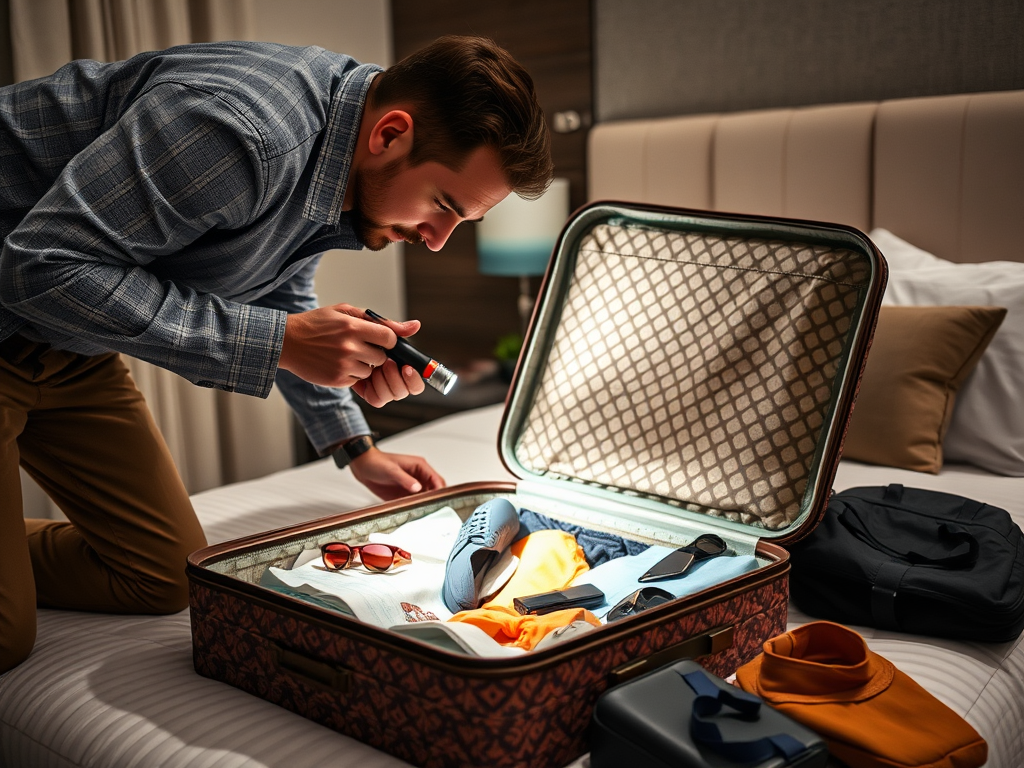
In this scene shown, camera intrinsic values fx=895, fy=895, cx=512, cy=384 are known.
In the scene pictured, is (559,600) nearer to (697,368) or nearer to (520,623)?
(520,623)

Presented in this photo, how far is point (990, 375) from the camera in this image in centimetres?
182

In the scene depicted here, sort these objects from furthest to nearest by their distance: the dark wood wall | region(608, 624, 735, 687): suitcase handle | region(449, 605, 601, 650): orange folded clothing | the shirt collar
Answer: the dark wood wall, the shirt collar, region(449, 605, 601, 650): orange folded clothing, region(608, 624, 735, 687): suitcase handle

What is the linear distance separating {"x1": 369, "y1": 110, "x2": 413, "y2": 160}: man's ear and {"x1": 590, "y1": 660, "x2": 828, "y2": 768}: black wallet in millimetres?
740

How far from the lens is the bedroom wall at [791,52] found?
2.07 metres

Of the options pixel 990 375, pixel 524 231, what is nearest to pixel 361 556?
pixel 990 375

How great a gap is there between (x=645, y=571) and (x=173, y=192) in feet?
2.46

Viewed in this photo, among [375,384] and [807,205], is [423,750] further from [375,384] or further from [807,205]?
[807,205]

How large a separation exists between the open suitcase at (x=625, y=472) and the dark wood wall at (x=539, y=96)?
1.49 m

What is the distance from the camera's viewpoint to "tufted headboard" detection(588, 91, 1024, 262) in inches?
78.2

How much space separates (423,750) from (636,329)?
827 mm

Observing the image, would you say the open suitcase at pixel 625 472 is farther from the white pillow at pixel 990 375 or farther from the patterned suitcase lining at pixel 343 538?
the white pillow at pixel 990 375

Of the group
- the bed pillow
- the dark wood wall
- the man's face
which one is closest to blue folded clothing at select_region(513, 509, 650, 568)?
the man's face

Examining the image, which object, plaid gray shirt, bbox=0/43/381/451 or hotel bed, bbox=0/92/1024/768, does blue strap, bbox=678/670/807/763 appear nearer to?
hotel bed, bbox=0/92/1024/768

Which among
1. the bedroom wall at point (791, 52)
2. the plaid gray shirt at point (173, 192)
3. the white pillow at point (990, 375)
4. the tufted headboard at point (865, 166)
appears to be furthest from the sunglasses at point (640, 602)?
the bedroom wall at point (791, 52)
